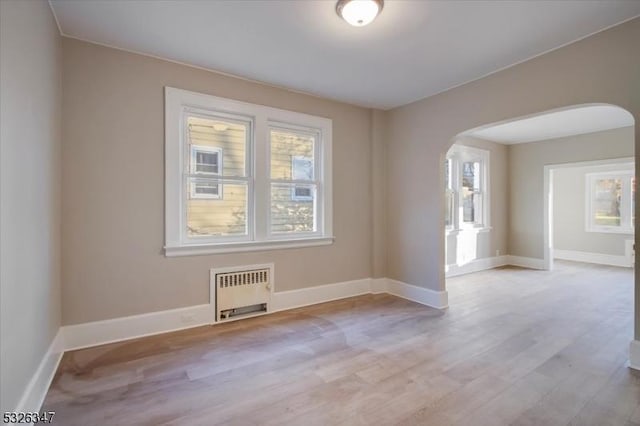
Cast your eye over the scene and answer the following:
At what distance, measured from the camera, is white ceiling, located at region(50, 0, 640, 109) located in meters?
2.22

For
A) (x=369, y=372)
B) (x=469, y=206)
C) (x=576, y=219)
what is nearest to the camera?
(x=369, y=372)

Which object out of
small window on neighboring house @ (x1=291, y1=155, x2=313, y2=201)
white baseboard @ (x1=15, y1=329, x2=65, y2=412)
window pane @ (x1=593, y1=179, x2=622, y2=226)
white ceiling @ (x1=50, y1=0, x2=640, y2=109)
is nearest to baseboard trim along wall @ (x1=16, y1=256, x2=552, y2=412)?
white baseboard @ (x1=15, y1=329, x2=65, y2=412)

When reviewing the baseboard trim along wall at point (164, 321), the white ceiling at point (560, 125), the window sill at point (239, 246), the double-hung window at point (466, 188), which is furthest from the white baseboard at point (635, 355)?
the double-hung window at point (466, 188)

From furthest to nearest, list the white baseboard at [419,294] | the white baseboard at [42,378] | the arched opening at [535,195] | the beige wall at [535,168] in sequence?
the arched opening at [535,195]
the beige wall at [535,168]
the white baseboard at [419,294]
the white baseboard at [42,378]

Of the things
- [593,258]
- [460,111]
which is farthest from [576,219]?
[460,111]

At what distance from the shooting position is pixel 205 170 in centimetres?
335

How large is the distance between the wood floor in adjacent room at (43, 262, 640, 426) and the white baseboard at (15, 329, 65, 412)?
67 mm

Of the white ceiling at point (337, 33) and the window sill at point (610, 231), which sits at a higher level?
the white ceiling at point (337, 33)

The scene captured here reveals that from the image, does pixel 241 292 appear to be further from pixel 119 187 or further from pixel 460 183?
pixel 460 183

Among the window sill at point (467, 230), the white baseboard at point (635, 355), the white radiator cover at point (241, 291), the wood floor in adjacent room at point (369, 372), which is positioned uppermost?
the window sill at point (467, 230)

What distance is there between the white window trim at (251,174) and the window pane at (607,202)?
6901mm

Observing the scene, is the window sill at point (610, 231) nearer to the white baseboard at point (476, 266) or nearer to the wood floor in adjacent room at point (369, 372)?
the white baseboard at point (476, 266)

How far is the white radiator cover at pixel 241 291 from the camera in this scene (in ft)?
10.9

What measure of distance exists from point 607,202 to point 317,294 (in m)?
7.27
